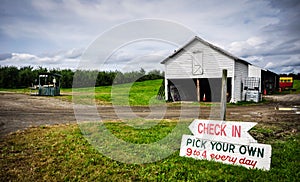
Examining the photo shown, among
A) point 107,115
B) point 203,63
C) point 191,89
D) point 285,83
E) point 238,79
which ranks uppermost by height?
point 203,63

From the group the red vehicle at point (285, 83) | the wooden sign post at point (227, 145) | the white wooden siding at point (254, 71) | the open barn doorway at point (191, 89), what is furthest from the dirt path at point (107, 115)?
the red vehicle at point (285, 83)

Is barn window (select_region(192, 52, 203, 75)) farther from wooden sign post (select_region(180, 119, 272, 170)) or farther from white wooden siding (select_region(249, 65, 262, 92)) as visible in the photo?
wooden sign post (select_region(180, 119, 272, 170))

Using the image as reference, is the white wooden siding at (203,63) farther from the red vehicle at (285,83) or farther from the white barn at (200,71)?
the red vehicle at (285,83)

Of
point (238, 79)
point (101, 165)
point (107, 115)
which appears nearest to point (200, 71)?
point (238, 79)

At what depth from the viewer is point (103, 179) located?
441 cm

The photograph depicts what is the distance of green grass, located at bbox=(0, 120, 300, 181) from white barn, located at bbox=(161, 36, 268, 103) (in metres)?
14.0

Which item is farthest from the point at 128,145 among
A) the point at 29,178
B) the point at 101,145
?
the point at 29,178

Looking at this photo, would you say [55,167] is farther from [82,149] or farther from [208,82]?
[208,82]

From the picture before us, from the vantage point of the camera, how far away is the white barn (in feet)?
66.4

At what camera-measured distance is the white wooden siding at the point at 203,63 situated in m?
20.3

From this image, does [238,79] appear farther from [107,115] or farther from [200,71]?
[107,115]

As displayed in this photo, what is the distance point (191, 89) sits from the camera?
2378 centimetres

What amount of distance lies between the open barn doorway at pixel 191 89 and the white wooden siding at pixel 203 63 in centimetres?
119

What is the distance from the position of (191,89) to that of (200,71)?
3248 mm
